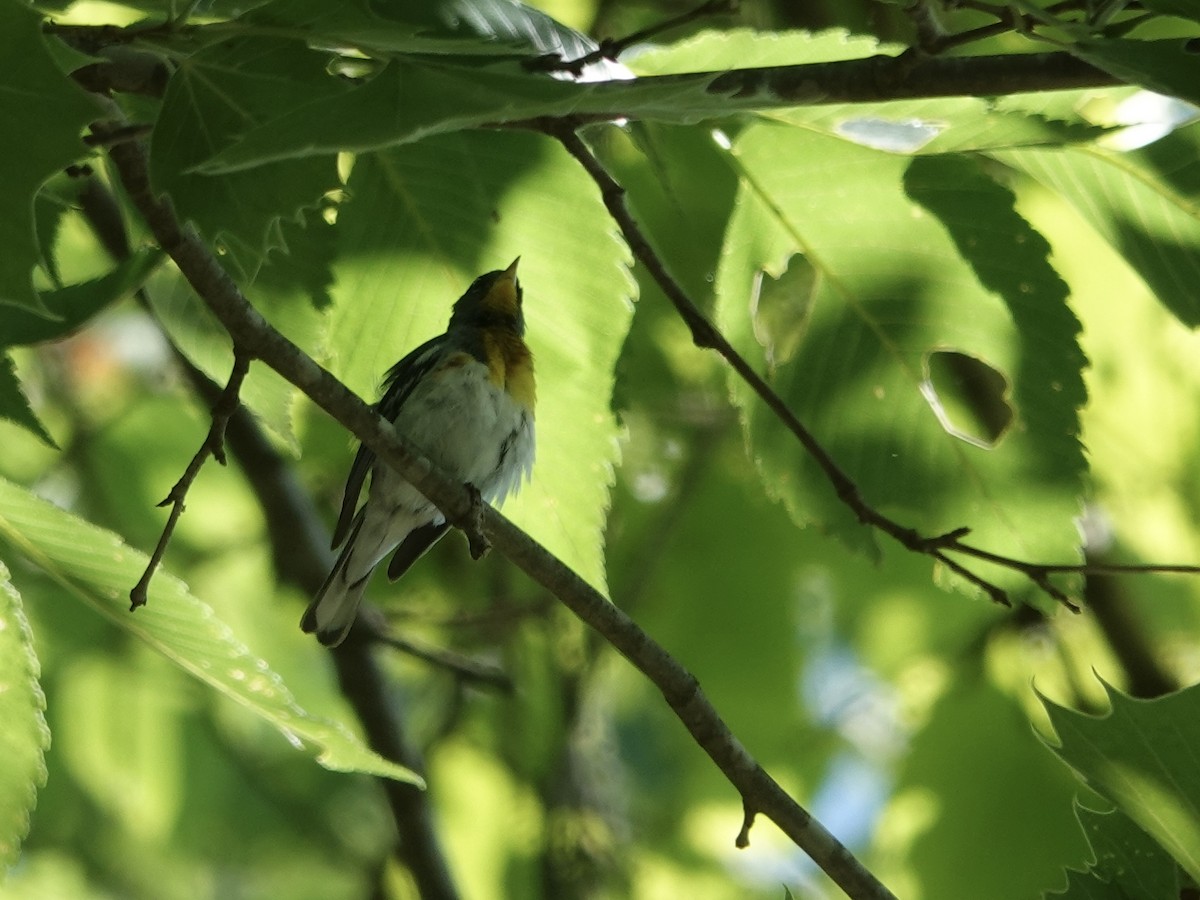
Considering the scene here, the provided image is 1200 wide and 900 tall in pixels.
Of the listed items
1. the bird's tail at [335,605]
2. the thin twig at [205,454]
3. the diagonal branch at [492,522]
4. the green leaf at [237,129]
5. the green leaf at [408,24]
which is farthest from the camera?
the bird's tail at [335,605]

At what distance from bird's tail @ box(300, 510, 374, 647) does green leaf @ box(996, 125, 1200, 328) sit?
2.03 m

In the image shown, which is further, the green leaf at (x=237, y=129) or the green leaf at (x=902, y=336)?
the green leaf at (x=902, y=336)

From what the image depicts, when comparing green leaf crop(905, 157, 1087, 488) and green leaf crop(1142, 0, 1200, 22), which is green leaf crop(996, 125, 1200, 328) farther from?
green leaf crop(1142, 0, 1200, 22)

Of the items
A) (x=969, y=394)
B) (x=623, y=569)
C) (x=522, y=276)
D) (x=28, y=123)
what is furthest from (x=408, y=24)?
(x=623, y=569)

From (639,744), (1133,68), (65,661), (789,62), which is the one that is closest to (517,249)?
(789,62)

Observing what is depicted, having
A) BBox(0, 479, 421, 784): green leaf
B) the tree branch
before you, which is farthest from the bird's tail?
BBox(0, 479, 421, 784): green leaf

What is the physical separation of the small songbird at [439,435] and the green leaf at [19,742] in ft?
5.20

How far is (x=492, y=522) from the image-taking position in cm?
191

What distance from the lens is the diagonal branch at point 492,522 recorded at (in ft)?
5.25

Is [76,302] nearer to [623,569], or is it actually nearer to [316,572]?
[316,572]

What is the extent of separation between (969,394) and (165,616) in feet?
6.75

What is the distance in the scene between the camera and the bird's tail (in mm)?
3326

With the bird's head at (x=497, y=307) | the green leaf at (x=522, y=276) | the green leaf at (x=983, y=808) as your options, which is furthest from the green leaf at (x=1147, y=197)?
the green leaf at (x=983, y=808)

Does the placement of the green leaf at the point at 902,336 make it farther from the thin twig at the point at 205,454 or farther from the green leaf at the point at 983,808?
the green leaf at the point at 983,808
